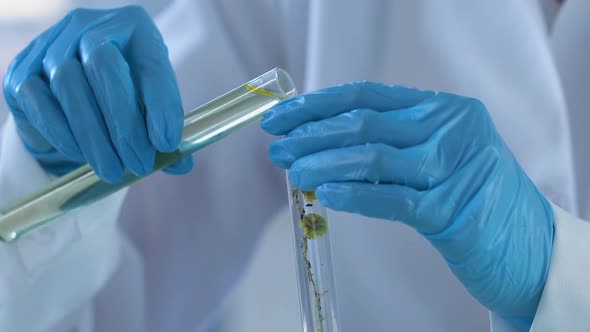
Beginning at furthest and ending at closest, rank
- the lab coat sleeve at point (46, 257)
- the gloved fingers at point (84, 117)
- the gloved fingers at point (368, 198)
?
the lab coat sleeve at point (46, 257) → the gloved fingers at point (84, 117) → the gloved fingers at point (368, 198)

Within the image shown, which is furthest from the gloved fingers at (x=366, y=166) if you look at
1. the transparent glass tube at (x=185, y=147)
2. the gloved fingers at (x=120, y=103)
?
the gloved fingers at (x=120, y=103)

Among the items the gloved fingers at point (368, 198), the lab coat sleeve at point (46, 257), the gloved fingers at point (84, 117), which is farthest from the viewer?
the lab coat sleeve at point (46, 257)

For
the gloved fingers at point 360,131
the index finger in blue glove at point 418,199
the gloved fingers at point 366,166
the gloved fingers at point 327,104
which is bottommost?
the index finger in blue glove at point 418,199

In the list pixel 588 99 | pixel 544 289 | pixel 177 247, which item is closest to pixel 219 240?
A: pixel 177 247

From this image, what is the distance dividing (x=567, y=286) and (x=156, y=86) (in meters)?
0.59

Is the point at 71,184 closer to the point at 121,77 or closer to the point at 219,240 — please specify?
the point at 121,77

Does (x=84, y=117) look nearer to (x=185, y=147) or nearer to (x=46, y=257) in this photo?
(x=185, y=147)

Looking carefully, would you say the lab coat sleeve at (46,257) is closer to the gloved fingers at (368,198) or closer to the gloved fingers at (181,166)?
the gloved fingers at (181,166)

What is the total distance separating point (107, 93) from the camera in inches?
34.5

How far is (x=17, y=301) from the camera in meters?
1.04

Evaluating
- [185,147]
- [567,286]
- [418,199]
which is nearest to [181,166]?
[185,147]

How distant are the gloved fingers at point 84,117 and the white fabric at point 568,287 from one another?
1.91ft

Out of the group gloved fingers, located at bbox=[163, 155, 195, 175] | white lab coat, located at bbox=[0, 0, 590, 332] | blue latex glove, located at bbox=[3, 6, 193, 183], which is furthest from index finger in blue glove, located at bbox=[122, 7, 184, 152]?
white lab coat, located at bbox=[0, 0, 590, 332]

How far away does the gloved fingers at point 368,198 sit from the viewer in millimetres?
781
